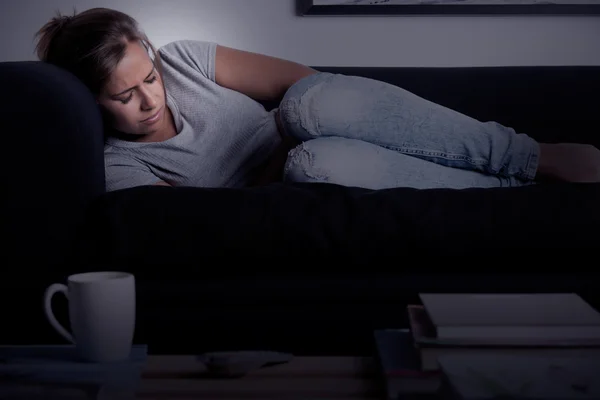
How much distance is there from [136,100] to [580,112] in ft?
3.80

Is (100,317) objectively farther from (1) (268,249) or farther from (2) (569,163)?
(2) (569,163)

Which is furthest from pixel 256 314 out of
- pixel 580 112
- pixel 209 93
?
pixel 580 112

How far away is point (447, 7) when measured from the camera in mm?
2238

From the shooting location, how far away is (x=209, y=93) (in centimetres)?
159

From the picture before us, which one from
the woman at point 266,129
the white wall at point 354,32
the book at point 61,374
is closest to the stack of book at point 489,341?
the book at point 61,374

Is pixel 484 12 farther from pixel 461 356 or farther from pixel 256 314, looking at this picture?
pixel 461 356

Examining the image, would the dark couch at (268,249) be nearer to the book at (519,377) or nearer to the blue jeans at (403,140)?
the blue jeans at (403,140)

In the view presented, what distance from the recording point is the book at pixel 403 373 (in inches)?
19.3

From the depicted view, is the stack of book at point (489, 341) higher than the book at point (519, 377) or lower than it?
lower

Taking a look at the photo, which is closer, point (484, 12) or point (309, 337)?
point (309, 337)

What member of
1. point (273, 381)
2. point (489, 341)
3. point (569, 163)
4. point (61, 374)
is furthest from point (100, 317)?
point (569, 163)

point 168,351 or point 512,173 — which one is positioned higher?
point 512,173

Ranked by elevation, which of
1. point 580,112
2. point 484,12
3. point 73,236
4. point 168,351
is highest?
point 484,12

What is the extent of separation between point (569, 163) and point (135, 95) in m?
0.94
